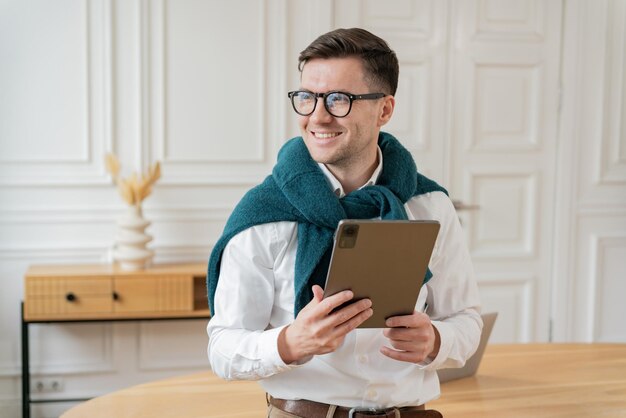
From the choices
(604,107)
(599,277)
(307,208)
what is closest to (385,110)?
(307,208)

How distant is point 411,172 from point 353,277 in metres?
0.45

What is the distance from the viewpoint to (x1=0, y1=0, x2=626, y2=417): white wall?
405 cm

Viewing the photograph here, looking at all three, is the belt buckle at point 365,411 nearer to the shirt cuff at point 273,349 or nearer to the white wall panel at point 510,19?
the shirt cuff at point 273,349

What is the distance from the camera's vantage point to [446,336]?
1.82 m

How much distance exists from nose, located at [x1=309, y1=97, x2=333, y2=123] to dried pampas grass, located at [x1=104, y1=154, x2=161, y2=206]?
2342 millimetres

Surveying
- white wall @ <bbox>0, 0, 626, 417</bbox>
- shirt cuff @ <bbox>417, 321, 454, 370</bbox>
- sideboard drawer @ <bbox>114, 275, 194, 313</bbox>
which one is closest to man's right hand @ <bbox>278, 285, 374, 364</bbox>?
shirt cuff @ <bbox>417, 321, 454, 370</bbox>

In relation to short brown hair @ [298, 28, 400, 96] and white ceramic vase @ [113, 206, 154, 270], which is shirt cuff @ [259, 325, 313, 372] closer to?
short brown hair @ [298, 28, 400, 96]

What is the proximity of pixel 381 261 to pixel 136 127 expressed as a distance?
2.81m

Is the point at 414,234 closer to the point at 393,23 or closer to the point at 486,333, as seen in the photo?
the point at 486,333

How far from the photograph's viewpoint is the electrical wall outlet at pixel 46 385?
13.5 feet

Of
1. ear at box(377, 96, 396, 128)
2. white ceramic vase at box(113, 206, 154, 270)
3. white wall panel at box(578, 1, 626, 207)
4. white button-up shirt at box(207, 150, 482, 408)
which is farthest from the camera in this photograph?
white wall panel at box(578, 1, 626, 207)

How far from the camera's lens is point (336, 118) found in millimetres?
1768

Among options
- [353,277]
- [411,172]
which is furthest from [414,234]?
[411,172]

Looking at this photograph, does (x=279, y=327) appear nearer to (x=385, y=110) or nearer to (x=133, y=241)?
(x=385, y=110)
